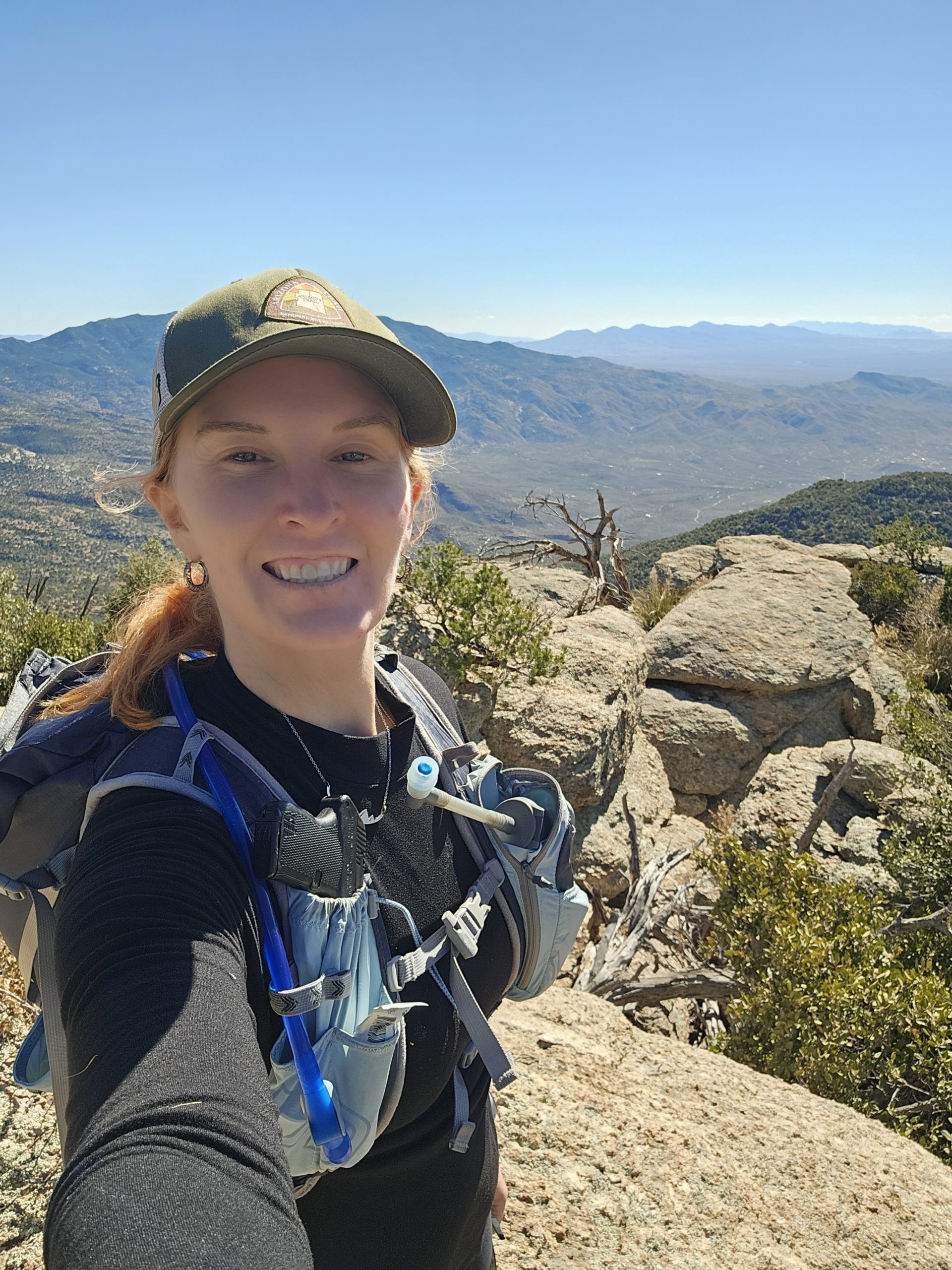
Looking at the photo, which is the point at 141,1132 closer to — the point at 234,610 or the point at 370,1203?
the point at 370,1203

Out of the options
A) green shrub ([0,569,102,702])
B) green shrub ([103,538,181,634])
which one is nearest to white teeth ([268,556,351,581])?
green shrub ([0,569,102,702])

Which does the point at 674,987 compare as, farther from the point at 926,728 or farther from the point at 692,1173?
the point at 926,728

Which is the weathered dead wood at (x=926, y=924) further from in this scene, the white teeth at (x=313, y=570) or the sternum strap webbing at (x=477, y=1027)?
the white teeth at (x=313, y=570)

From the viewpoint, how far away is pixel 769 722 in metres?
11.2

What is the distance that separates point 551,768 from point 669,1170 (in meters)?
4.50

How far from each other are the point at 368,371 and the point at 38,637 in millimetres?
10182

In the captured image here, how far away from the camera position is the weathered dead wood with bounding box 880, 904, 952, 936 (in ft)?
21.6

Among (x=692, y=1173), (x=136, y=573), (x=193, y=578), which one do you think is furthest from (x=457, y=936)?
(x=136, y=573)

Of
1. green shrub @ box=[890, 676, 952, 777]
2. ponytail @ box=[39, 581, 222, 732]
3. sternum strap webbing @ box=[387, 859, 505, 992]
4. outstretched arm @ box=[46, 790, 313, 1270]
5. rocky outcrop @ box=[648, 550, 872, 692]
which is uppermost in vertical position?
ponytail @ box=[39, 581, 222, 732]

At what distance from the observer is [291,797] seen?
144cm

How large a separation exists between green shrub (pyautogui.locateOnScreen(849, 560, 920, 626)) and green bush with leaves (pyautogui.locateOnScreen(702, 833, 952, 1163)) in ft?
43.6

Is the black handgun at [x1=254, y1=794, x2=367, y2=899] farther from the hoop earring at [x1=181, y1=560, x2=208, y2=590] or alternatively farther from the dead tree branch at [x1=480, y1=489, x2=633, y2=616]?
the dead tree branch at [x1=480, y1=489, x2=633, y2=616]

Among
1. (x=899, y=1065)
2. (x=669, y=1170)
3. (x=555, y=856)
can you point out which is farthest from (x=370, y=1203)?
(x=899, y=1065)

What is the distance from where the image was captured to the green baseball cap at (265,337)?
1.37m
